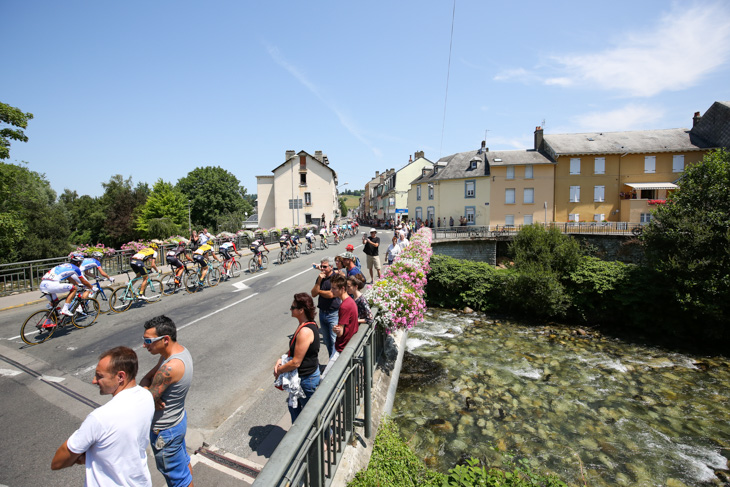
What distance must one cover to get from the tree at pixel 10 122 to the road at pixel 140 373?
1716 cm

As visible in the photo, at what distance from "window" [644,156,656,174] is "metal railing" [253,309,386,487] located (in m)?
44.1

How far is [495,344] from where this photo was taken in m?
11.9

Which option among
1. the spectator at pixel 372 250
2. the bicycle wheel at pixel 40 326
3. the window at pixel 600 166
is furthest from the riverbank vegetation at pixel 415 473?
the window at pixel 600 166

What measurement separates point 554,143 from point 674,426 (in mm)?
38793

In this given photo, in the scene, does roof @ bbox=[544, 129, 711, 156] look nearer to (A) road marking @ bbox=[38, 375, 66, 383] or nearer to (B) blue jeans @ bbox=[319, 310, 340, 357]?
(B) blue jeans @ bbox=[319, 310, 340, 357]

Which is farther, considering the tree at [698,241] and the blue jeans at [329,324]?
the tree at [698,241]

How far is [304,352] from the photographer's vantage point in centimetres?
378

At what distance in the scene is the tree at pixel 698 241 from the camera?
12156 millimetres

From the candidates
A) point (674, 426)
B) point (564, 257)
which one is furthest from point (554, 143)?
point (674, 426)

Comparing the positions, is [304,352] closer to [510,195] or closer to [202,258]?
[202,258]

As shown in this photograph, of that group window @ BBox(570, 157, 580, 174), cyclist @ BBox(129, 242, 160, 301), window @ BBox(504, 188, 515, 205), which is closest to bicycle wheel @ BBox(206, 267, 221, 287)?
cyclist @ BBox(129, 242, 160, 301)

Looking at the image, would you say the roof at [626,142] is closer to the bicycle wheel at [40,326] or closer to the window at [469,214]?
the window at [469,214]

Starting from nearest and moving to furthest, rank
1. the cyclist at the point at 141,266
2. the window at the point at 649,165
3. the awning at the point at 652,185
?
the cyclist at the point at 141,266 < the awning at the point at 652,185 < the window at the point at 649,165

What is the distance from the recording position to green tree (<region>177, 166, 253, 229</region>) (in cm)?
6588
